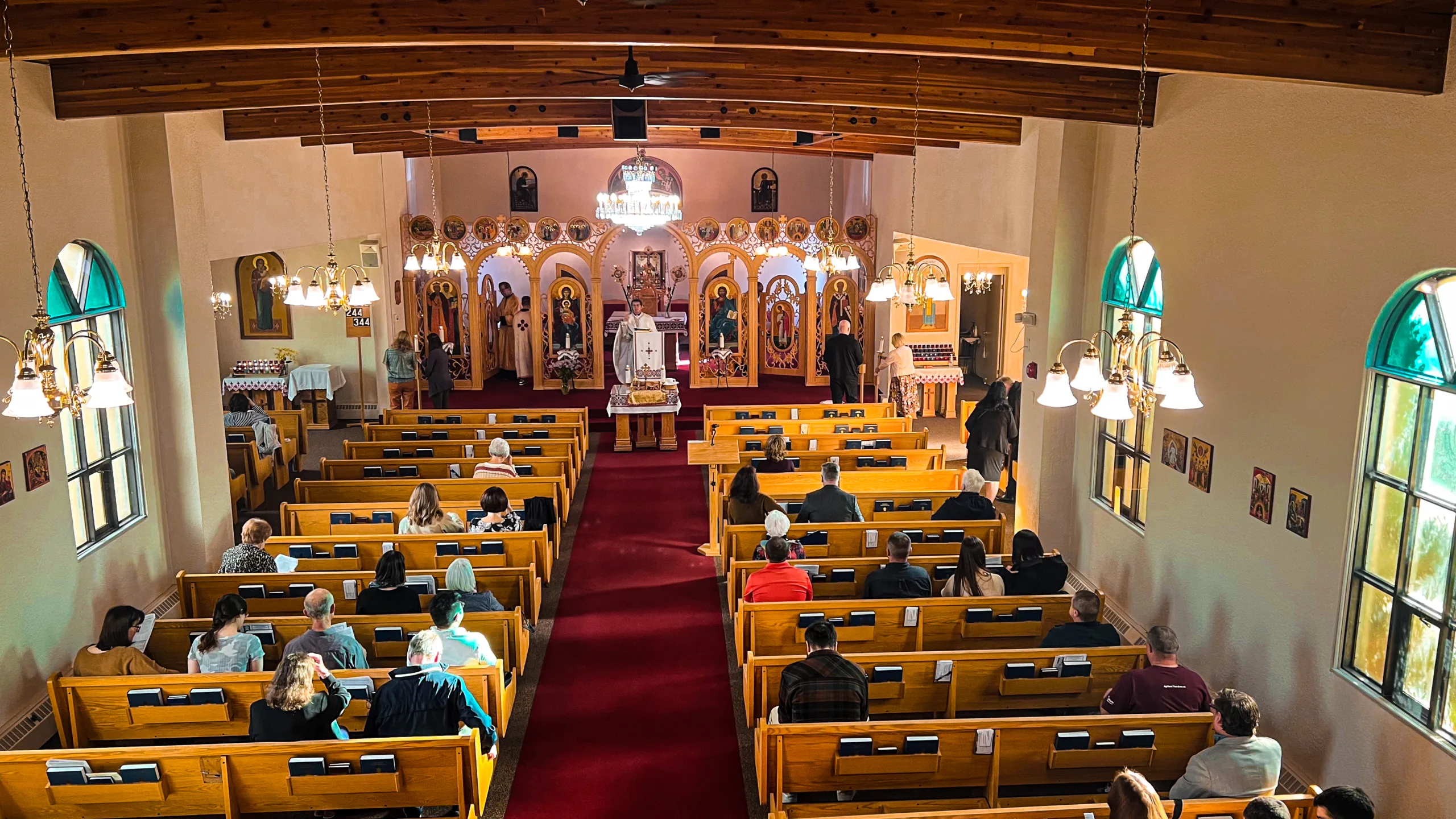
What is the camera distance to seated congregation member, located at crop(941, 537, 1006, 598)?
7570 millimetres

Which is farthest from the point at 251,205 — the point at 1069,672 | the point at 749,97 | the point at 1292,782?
the point at 1292,782

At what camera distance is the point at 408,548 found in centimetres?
877

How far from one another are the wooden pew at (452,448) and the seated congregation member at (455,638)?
5469 mm

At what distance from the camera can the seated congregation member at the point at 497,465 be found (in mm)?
10945

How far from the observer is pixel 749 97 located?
994cm

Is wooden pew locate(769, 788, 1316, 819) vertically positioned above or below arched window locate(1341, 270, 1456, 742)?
below

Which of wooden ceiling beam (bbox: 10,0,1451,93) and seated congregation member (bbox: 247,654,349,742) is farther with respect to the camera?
wooden ceiling beam (bbox: 10,0,1451,93)

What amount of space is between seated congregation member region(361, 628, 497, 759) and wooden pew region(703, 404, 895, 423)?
8.06 metres

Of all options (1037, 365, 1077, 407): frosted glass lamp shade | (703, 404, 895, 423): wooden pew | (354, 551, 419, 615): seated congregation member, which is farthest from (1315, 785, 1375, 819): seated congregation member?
(703, 404, 895, 423): wooden pew

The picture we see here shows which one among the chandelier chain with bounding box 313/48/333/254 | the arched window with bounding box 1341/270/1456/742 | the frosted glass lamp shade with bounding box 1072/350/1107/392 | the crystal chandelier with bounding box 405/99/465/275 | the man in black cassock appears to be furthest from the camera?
the man in black cassock

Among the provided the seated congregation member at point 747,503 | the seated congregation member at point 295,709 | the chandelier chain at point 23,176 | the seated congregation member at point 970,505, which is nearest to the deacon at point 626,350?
the seated congregation member at point 747,503

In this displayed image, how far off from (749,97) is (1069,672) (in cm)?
596

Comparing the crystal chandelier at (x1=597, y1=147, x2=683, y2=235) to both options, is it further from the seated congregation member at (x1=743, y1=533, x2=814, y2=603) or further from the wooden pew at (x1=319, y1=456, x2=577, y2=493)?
the seated congregation member at (x1=743, y1=533, x2=814, y2=603)

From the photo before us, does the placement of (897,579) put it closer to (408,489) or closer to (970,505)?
(970,505)
